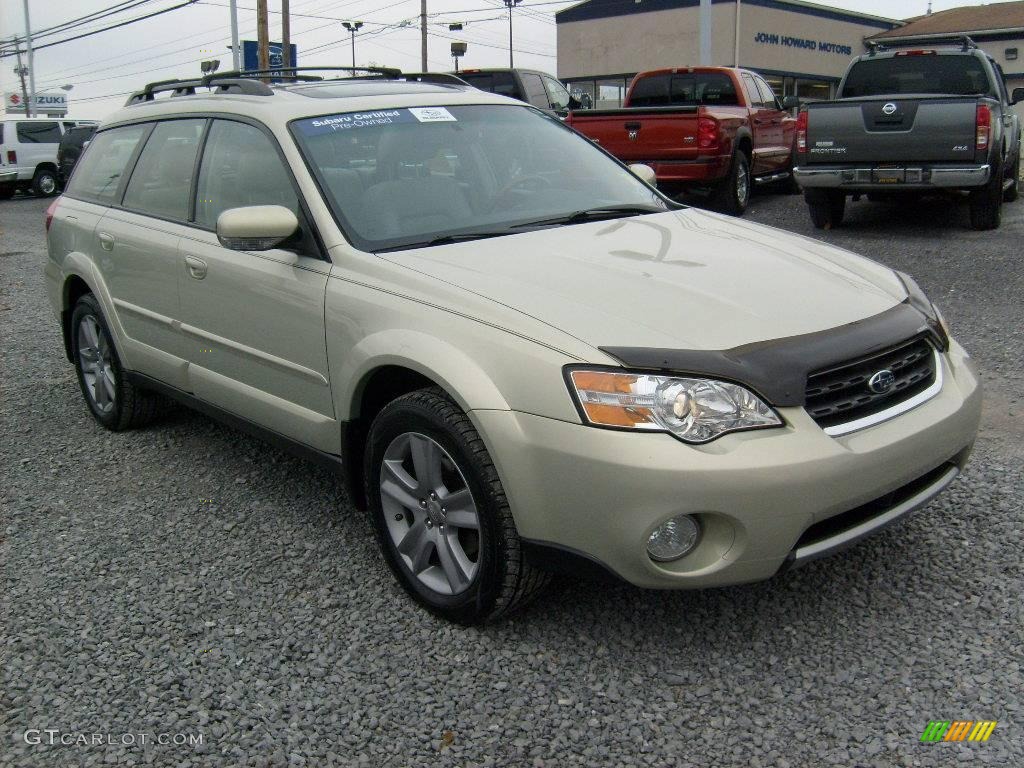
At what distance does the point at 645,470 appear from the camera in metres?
2.59

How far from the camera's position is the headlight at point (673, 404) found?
2.65 m

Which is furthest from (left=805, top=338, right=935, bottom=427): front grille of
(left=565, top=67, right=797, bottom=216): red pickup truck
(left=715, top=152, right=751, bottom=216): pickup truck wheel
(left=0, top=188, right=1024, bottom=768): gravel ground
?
(left=715, top=152, right=751, bottom=216): pickup truck wheel

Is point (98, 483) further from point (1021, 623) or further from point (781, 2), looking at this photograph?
point (781, 2)

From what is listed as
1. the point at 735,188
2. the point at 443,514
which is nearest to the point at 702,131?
the point at 735,188

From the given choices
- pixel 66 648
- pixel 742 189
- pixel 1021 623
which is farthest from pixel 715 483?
pixel 742 189

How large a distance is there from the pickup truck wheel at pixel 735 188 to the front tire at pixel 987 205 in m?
2.70

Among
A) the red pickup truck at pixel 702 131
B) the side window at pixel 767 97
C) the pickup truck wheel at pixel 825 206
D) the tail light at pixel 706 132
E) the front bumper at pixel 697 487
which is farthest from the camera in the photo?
the side window at pixel 767 97

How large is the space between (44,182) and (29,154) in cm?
78

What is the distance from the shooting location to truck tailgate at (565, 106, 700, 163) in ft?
37.4

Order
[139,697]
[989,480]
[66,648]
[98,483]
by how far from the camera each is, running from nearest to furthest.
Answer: [139,697], [66,648], [989,480], [98,483]

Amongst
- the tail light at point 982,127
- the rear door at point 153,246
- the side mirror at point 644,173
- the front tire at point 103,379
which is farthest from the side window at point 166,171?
the tail light at point 982,127

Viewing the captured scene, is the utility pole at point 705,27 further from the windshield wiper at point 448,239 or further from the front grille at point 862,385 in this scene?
the front grille at point 862,385

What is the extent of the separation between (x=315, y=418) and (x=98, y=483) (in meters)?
1.58

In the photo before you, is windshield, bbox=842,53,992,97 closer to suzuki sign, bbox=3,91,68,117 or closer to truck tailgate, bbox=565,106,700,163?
truck tailgate, bbox=565,106,700,163
